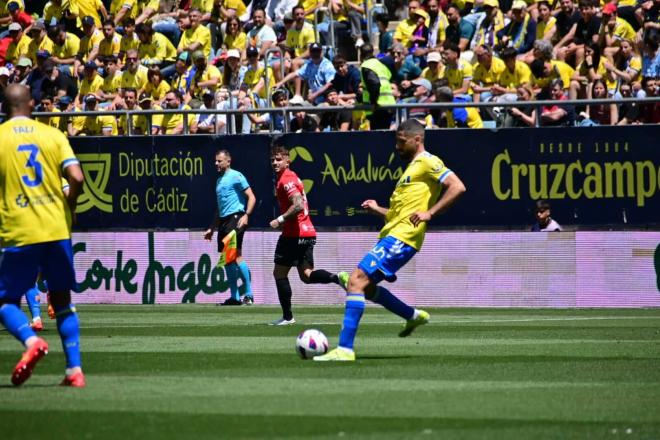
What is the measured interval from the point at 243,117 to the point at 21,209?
13822 millimetres

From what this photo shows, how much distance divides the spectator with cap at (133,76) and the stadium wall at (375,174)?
3027 millimetres

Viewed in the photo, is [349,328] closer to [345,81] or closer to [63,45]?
[345,81]

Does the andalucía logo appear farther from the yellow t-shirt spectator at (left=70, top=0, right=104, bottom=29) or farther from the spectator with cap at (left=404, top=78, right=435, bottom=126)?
the yellow t-shirt spectator at (left=70, top=0, right=104, bottom=29)

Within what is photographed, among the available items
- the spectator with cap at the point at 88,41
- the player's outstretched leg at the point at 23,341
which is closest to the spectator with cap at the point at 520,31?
the spectator with cap at the point at 88,41

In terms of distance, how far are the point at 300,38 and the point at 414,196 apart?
47.9ft

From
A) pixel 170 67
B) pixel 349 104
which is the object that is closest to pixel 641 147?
pixel 349 104

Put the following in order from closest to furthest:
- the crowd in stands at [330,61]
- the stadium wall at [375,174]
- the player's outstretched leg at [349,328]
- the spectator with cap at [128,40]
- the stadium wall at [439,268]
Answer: the player's outstretched leg at [349,328] → the stadium wall at [439,268] → the stadium wall at [375,174] → the crowd in stands at [330,61] → the spectator with cap at [128,40]

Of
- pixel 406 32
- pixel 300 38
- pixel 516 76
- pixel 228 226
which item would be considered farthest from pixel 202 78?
pixel 516 76

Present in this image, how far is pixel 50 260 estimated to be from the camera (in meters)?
9.83

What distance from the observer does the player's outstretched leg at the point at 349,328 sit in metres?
11.7

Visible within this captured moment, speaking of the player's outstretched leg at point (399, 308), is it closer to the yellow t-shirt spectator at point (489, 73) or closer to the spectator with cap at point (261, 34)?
the yellow t-shirt spectator at point (489, 73)

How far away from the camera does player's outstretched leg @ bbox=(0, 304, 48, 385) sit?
31.0ft

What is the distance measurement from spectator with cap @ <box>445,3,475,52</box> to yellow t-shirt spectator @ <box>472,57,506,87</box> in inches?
65.1

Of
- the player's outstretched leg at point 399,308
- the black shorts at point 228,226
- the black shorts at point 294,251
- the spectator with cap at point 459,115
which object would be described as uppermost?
the spectator with cap at point 459,115
